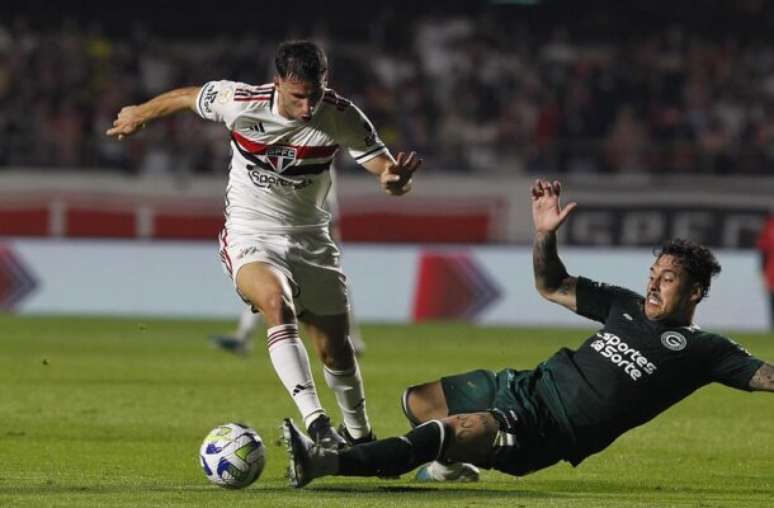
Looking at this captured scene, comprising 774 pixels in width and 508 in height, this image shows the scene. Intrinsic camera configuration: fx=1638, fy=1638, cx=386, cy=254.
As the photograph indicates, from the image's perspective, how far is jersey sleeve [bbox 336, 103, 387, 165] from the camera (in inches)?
348

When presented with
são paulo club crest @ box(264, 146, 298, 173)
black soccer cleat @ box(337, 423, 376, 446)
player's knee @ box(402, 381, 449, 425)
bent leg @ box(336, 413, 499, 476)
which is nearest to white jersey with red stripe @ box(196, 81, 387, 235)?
são paulo club crest @ box(264, 146, 298, 173)

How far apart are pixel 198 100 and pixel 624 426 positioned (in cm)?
296

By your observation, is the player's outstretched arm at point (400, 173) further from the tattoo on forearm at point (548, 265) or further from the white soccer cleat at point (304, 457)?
the white soccer cleat at point (304, 457)

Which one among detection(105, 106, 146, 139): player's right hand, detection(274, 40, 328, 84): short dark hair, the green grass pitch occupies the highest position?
detection(274, 40, 328, 84): short dark hair

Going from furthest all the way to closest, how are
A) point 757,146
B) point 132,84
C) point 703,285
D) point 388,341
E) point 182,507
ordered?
1. point 132,84
2. point 757,146
3. point 388,341
4. point 703,285
5. point 182,507

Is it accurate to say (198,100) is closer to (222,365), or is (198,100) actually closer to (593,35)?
(222,365)

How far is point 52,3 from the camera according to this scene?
28.8 meters

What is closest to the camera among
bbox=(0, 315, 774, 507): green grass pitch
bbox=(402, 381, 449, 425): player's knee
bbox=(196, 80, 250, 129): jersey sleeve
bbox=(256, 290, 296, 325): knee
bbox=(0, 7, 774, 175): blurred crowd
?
bbox=(0, 315, 774, 507): green grass pitch

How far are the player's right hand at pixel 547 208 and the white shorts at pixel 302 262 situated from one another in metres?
1.46

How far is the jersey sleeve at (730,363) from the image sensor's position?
24.3 feet

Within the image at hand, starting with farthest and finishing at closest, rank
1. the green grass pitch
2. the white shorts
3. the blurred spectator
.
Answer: the blurred spectator
the white shorts
the green grass pitch

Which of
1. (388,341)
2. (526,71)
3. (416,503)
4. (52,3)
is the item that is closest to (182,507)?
(416,503)

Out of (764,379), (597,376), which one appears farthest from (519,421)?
(764,379)

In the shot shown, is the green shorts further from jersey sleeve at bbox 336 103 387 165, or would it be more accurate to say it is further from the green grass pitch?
jersey sleeve at bbox 336 103 387 165
